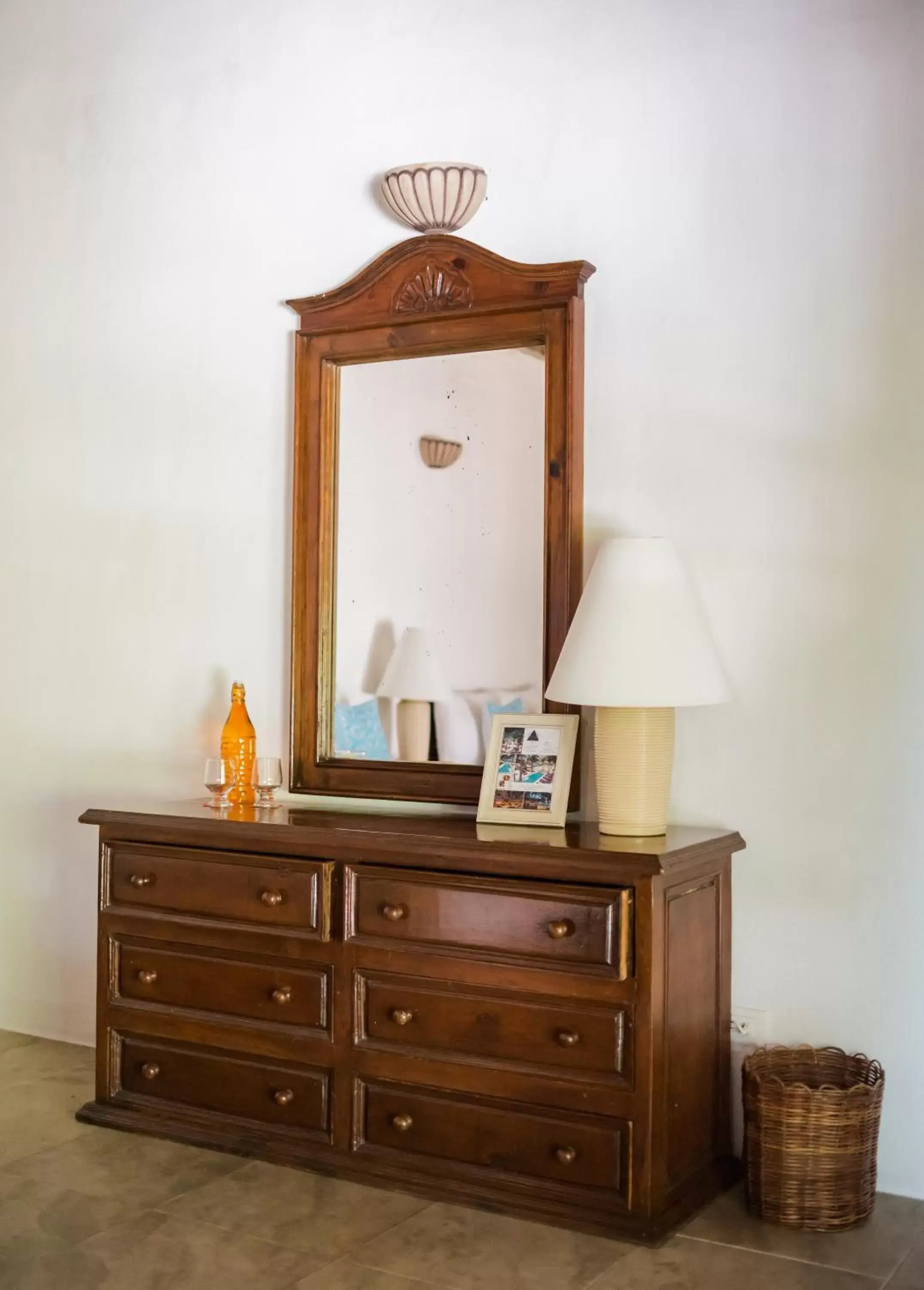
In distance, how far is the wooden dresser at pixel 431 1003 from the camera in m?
2.51

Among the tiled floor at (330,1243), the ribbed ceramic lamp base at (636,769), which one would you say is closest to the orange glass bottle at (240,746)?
the tiled floor at (330,1243)

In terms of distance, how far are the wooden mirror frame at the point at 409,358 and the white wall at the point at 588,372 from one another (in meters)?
0.08

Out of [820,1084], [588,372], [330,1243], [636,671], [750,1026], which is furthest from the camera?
[588,372]

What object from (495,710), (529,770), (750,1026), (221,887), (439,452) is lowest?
(750,1026)

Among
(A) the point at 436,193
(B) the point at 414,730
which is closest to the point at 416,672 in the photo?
(B) the point at 414,730

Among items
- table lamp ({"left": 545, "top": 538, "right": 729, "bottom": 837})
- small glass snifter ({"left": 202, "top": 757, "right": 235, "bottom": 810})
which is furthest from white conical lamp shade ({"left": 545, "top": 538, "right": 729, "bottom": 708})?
small glass snifter ({"left": 202, "top": 757, "right": 235, "bottom": 810})

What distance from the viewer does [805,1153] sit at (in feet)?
8.30

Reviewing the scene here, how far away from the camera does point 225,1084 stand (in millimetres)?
2945

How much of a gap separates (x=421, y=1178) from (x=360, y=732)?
105 centimetres

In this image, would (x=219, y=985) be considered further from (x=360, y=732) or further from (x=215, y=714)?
(x=215, y=714)

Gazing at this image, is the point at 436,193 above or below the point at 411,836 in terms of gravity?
above

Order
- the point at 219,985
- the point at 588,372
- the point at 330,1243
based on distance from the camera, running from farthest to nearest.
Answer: the point at 588,372, the point at 219,985, the point at 330,1243

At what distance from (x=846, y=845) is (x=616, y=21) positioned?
1.88 meters

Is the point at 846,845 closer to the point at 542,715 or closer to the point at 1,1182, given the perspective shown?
the point at 542,715
